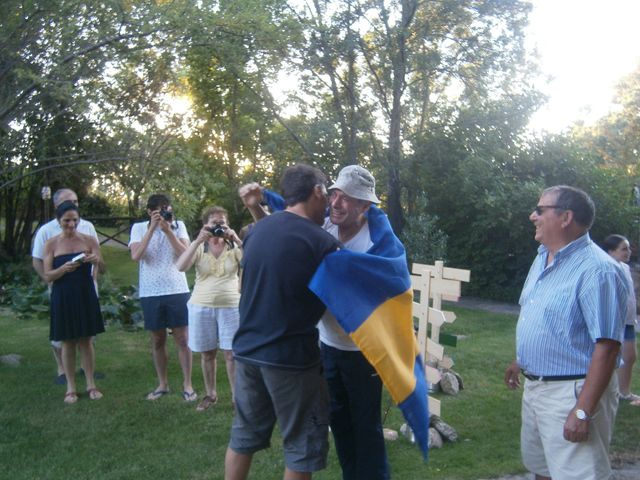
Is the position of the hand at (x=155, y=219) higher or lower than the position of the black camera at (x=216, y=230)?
higher

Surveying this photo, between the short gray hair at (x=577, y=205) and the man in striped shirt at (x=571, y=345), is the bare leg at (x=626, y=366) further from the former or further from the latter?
the short gray hair at (x=577, y=205)

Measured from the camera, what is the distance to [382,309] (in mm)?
3227

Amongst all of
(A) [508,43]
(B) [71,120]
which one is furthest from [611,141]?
(B) [71,120]

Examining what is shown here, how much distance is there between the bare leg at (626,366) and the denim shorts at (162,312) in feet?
13.3

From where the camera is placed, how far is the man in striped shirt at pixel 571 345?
2945 millimetres

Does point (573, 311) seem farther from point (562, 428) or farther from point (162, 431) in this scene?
point (162, 431)

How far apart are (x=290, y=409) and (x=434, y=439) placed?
2197 mm

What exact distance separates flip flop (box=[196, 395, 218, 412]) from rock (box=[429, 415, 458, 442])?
77.1 inches

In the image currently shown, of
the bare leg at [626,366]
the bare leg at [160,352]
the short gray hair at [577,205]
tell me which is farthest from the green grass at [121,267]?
the short gray hair at [577,205]

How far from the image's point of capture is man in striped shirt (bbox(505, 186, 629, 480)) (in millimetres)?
2945

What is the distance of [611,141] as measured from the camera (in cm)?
2978

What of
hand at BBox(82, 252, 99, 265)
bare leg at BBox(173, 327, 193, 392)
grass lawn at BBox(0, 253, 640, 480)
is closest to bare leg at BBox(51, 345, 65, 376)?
grass lawn at BBox(0, 253, 640, 480)

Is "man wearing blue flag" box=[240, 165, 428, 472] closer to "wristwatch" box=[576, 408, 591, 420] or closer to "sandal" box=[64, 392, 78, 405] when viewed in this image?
"wristwatch" box=[576, 408, 591, 420]

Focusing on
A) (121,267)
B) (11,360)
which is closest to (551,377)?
(11,360)
